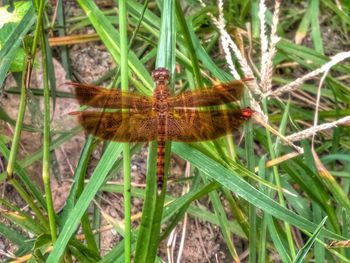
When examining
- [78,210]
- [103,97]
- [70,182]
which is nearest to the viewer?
[78,210]

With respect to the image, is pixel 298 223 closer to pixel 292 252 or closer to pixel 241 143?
pixel 292 252

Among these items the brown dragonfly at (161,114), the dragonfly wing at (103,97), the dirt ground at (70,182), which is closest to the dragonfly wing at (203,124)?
the brown dragonfly at (161,114)

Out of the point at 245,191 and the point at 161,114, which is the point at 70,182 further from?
the point at 245,191

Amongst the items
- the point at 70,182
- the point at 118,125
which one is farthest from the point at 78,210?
the point at 70,182

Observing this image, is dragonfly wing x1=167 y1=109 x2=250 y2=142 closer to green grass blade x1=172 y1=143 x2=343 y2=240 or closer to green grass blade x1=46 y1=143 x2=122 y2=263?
green grass blade x1=172 y1=143 x2=343 y2=240

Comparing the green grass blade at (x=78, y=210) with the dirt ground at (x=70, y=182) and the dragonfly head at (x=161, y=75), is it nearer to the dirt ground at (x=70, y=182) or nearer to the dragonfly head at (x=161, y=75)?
the dragonfly head at (x=161, y=75)
